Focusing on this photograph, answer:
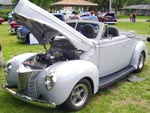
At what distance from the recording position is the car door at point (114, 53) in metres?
5.54

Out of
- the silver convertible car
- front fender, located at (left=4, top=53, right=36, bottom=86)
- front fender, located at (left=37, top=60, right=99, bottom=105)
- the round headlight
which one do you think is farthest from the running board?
front fender, located at (left=4, top=53, right=36, bottom=86)

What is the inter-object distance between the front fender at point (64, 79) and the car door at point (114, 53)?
971 millimetres

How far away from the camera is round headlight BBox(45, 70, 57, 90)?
13.7 feet

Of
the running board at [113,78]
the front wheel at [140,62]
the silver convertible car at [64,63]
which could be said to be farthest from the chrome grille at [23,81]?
the front wheel at [140,62]

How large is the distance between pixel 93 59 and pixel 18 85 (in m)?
1.61

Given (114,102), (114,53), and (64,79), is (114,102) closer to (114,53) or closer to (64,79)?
(114,53)

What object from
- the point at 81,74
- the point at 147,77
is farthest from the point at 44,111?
the point at 147,77

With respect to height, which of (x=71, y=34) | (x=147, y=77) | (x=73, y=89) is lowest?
(x=147, y=77)

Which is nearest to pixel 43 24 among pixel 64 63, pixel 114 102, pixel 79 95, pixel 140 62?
pixel 64 63

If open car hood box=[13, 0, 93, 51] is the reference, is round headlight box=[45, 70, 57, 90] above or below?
below

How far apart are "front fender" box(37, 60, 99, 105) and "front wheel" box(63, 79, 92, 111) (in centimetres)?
14

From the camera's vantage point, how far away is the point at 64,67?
174 inches

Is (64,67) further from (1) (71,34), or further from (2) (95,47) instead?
(2) (95,47)

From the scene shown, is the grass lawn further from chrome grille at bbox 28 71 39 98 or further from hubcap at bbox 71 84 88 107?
chrome grille at bbox 28 71 39 98
